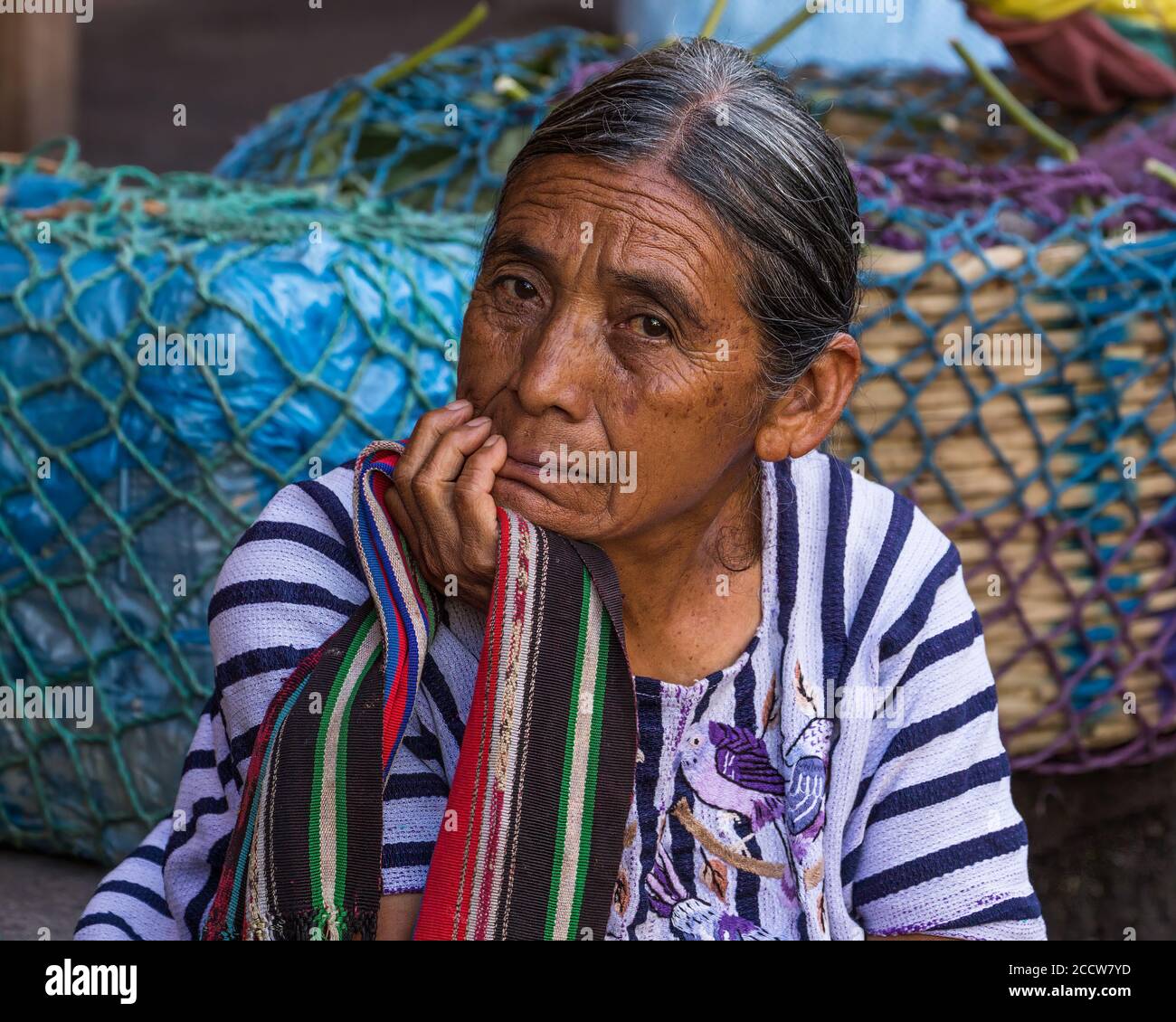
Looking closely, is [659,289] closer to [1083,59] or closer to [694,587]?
[694,587]

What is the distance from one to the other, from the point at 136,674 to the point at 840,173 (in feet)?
5.17

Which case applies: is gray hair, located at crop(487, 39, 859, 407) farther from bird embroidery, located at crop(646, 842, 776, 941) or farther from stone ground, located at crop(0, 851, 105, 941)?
stone ground, located at crop(0, 851, 105, 941)

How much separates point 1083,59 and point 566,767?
2926mm

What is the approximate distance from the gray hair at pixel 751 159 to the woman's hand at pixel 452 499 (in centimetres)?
34

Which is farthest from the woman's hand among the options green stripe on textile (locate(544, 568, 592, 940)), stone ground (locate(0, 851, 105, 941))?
stone ground (locate(0, 851, 105, 941))

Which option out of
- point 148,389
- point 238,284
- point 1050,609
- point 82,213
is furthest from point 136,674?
point 1050,609

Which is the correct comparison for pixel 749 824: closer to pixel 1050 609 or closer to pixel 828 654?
pixel 828 654

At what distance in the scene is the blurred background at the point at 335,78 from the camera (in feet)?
10.2

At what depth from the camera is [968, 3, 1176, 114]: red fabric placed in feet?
12.0

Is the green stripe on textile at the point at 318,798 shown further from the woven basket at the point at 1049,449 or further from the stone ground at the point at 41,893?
the woven basket at the point at 1049,449

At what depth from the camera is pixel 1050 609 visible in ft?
9.43

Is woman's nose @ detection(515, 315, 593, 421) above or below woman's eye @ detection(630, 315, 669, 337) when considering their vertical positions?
below

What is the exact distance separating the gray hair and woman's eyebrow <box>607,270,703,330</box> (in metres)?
0.08

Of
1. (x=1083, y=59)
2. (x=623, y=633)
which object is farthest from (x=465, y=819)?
(x=1083, y=59)
